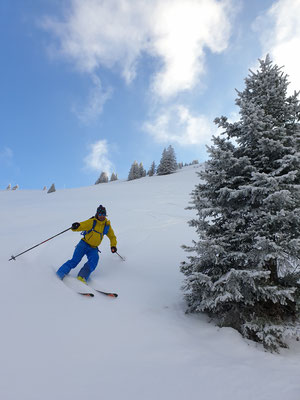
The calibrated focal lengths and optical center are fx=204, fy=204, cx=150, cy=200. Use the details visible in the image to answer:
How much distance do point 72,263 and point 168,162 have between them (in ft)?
194

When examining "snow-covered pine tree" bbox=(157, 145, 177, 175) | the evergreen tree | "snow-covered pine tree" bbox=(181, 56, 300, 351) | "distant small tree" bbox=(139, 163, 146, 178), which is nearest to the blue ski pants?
"snow-covered pine tree" bbox=(181, 56, 300, 351)

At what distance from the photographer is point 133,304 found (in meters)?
4.82

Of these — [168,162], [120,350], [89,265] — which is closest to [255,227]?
[120,350]

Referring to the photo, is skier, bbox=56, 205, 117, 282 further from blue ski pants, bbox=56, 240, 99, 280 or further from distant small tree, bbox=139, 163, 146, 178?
distant small tree, bbox=139, 163, 146, 178

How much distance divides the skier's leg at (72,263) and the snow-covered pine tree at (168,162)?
57.7 meters

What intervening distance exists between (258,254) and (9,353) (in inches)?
171

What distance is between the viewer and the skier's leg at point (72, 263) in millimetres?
5653

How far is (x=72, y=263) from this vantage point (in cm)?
605

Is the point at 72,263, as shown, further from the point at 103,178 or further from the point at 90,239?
the point at 103,178

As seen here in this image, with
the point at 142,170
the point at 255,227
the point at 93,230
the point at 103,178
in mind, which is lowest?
the point at 93,230

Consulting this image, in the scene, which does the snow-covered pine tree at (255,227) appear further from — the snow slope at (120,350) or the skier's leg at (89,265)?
the skier's leg at (89,265)

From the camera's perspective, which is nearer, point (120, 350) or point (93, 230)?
point (120, 350)

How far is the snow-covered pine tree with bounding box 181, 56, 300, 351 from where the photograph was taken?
3.89 meters

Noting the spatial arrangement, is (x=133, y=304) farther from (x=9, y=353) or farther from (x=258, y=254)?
(x=258, y=254)
